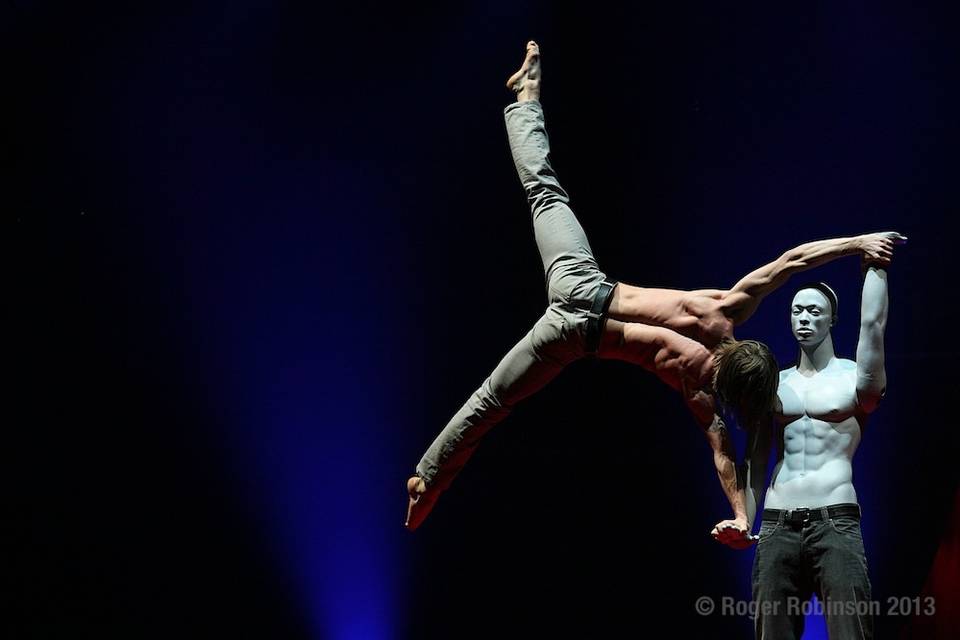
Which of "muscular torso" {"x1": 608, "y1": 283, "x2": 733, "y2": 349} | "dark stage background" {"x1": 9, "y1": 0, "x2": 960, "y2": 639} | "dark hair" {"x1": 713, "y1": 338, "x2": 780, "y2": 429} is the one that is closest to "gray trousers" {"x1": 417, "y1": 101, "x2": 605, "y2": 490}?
"muscular torso" {"x1": 608, "y1": 283, "x2": 733, "y2": 349}

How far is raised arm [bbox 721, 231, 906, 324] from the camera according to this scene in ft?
11.6

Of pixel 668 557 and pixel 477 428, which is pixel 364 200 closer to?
pixel 477 428

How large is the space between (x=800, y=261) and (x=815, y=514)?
856mm

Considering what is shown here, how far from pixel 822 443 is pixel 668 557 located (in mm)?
2067

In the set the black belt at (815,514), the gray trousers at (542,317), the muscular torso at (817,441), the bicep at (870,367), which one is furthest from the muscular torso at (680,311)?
the black belt at (815,514)

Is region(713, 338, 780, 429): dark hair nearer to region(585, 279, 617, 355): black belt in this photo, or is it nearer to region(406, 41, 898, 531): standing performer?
region(406, 41, 898, 531): standing performer

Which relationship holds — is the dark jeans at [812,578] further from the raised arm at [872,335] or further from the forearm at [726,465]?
the raised arm at [872,335]

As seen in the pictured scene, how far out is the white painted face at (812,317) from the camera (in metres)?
3.68

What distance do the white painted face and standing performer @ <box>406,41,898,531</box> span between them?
0.10 m

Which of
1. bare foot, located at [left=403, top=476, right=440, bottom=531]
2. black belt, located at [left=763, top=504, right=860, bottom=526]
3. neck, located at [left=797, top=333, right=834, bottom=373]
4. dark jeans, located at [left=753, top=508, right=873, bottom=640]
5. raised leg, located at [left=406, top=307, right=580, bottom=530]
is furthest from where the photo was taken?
bare foot, located at [left=403, top=476, right=440, bottom=531]

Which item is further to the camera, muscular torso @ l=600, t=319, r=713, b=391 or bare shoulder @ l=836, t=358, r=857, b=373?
muscular torso @ l=600, t=319, r=713, b=391

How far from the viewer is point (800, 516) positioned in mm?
3510

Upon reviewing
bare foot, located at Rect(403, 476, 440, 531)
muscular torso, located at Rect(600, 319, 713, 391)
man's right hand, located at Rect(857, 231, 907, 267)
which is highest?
man's right hand, located at Rect(857, 231, 907, 267)

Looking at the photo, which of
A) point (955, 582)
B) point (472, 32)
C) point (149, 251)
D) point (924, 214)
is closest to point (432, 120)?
point (472, 32)
